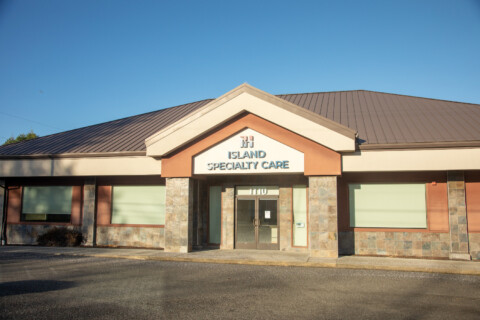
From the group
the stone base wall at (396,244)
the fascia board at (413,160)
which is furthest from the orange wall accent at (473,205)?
the fascia board at (413,160)

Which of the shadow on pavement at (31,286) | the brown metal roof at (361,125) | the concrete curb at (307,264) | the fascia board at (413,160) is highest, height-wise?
the brown metal roof at (361,125)

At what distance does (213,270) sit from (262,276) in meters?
1.84

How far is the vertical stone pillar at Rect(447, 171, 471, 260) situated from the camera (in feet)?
51.5

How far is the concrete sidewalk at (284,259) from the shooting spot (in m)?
13.5

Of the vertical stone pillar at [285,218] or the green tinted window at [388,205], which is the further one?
the vertical stone pillar at [285,218]

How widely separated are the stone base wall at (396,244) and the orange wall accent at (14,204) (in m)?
16.3

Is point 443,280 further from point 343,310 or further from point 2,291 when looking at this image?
point 2,291

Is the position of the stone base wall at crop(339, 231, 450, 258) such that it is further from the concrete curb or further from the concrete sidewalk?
the concrete curb

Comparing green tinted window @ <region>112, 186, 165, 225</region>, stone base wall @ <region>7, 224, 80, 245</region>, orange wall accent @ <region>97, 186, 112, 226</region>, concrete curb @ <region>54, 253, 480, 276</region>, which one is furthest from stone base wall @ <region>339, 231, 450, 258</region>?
stone base wall @ <region>7, 224, 80, 245</region>

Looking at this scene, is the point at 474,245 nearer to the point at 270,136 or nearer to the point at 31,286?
the point at 270,136

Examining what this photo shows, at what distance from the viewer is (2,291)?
32.1 feet

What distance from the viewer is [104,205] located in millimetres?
20016

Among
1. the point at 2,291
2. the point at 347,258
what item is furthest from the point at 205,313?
the point at 347,258

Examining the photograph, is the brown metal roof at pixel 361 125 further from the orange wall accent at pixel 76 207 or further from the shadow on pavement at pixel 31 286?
the shadow on pavement at pixel 31 286
